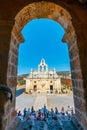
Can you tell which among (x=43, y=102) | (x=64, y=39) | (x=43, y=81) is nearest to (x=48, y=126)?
(x=64, y=39)

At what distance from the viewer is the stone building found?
168 ft

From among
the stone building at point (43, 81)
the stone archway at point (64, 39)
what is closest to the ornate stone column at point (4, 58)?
the stone archway at point (64, 39)

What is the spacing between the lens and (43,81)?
51.4m

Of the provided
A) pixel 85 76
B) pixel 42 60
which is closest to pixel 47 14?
pixel 85 76

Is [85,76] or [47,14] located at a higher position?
[47,14]

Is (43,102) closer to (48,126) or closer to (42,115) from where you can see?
(42,115)

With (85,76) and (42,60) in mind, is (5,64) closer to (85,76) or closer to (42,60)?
(85,76)

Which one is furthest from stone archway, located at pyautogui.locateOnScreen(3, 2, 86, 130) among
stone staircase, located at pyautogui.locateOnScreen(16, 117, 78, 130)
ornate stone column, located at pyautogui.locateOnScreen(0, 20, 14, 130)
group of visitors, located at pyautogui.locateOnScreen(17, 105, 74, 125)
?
group of visitors, located at pyautogui.locateOnScreen(17, 105, 74, 125)

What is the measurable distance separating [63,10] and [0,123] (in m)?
3.02

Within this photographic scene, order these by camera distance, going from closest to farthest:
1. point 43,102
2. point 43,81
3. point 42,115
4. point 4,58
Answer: point 4,58
point 42,115
point 43,102
point 43,81

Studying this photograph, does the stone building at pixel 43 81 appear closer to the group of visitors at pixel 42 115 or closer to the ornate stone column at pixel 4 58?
the group of visitors at pixel 42 115

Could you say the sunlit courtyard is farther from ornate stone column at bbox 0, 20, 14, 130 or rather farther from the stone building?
ornate stone column at bbox 0, 20, 14, 130

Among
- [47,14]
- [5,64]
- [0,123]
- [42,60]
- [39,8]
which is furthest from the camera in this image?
[42,60]

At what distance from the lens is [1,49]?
11.0 feet
